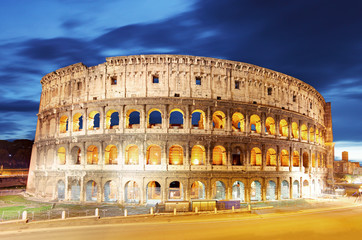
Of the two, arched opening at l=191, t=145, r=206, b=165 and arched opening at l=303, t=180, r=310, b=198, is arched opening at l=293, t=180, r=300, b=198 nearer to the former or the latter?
arched opening at l=303, t=180, r=310, b=198

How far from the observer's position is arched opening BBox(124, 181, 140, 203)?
100 ft

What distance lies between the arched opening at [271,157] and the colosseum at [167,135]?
0.14 meters

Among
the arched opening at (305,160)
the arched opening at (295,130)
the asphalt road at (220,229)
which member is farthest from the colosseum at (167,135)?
the asphalt road at (220,229)

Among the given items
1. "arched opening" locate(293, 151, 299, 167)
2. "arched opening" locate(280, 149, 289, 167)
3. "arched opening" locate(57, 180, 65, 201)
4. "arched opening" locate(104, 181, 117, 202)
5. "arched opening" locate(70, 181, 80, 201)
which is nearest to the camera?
"arched opening" locate(104, 181, 117, 202)

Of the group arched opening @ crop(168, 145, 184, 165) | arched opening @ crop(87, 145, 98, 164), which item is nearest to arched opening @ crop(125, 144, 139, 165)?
arched opening @ crop(168, 145, 184, 165)

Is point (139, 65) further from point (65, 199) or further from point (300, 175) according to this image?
point (300, 175)

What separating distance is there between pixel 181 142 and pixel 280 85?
53.2ft

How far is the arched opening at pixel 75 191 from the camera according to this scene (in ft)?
106

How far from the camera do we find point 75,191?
32500 mm

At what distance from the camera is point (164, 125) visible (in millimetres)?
30688

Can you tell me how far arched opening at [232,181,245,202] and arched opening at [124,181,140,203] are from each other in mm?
11559

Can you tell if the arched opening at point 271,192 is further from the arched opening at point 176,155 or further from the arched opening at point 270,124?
the arched opening at point 176,155

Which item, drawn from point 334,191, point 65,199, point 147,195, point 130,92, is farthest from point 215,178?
point 334,191

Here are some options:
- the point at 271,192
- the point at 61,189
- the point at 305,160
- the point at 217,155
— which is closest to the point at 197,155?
the point at 217,155
